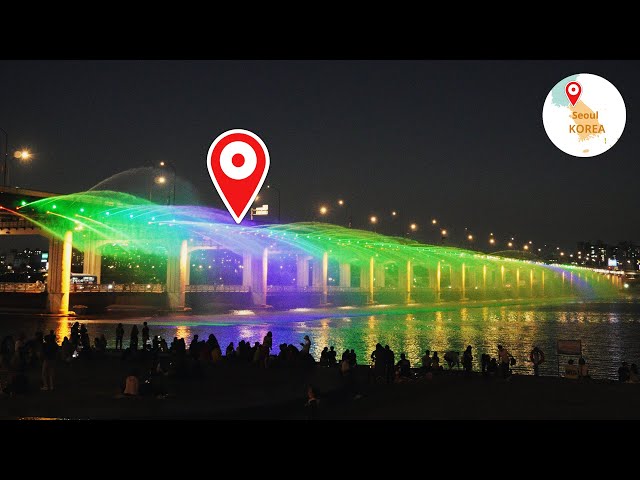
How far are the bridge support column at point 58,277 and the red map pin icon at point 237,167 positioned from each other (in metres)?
32.4

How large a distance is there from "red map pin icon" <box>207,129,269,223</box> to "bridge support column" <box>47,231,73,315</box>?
3236 cm

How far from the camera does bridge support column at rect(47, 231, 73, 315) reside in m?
58.0

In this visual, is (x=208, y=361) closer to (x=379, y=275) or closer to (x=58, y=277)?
(x=58, y=277)

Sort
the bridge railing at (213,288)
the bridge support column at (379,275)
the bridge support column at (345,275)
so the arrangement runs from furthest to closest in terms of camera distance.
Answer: the bridge support column at (379,275) < the bridge support column at (345,275) < the bridge railing at (213,288)

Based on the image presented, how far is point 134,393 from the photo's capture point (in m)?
17.8

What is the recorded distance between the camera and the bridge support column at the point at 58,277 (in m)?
58.0

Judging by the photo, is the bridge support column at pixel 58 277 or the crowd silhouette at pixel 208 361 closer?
the crowd silhouette at pixel 208 361

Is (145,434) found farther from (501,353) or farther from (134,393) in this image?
(501,353)

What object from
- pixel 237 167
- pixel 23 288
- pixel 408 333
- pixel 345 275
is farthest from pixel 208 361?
pixel 345 275

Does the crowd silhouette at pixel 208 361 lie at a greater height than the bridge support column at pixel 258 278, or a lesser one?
lesser

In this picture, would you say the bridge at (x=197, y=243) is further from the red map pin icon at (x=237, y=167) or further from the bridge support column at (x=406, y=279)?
the red map pin icon at (x=237, y=167)

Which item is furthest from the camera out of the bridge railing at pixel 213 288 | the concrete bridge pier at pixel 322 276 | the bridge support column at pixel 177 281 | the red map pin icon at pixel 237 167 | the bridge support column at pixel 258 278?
the concrete bridge pier at pixel 322 276

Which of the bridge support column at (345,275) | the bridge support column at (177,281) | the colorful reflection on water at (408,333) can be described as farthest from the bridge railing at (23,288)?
the bridge support column at (345,275)

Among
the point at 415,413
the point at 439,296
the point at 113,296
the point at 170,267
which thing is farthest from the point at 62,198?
the point at 439,296
